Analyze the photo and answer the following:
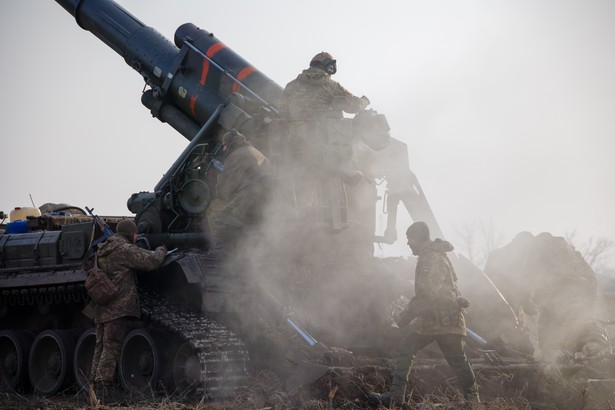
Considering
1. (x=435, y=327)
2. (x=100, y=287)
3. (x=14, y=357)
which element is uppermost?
(x=100, y=287)

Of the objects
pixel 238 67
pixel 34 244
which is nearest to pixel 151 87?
pixel 238 67

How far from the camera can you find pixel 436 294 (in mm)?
7785

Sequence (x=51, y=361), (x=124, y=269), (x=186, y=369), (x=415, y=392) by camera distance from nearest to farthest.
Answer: (x=415, y=392)
(x=186, y=369)
(x=124, y=269)
(x=51, y=361)

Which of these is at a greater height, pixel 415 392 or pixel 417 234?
pixel 417 234

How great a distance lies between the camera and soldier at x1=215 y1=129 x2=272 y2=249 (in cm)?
942

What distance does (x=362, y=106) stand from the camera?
1034 centimetres

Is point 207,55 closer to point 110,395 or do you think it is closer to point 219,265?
point 219,265

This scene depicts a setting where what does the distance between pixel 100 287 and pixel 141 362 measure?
1.02 m

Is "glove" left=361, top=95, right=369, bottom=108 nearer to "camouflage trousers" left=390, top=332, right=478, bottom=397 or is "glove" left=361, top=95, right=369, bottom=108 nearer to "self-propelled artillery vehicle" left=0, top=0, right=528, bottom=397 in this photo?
"self-propelled artillery vehicle" left=0, top=0, right=528, bottom=397

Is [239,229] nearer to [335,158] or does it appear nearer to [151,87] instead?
[335,158]

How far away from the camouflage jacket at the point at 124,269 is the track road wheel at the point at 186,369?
2.74 ft

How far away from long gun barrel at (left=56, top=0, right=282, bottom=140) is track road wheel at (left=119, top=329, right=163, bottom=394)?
398 cm

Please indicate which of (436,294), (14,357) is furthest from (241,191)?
(14,357)

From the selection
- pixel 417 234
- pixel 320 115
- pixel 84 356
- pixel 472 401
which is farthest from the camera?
pixel 84 356
